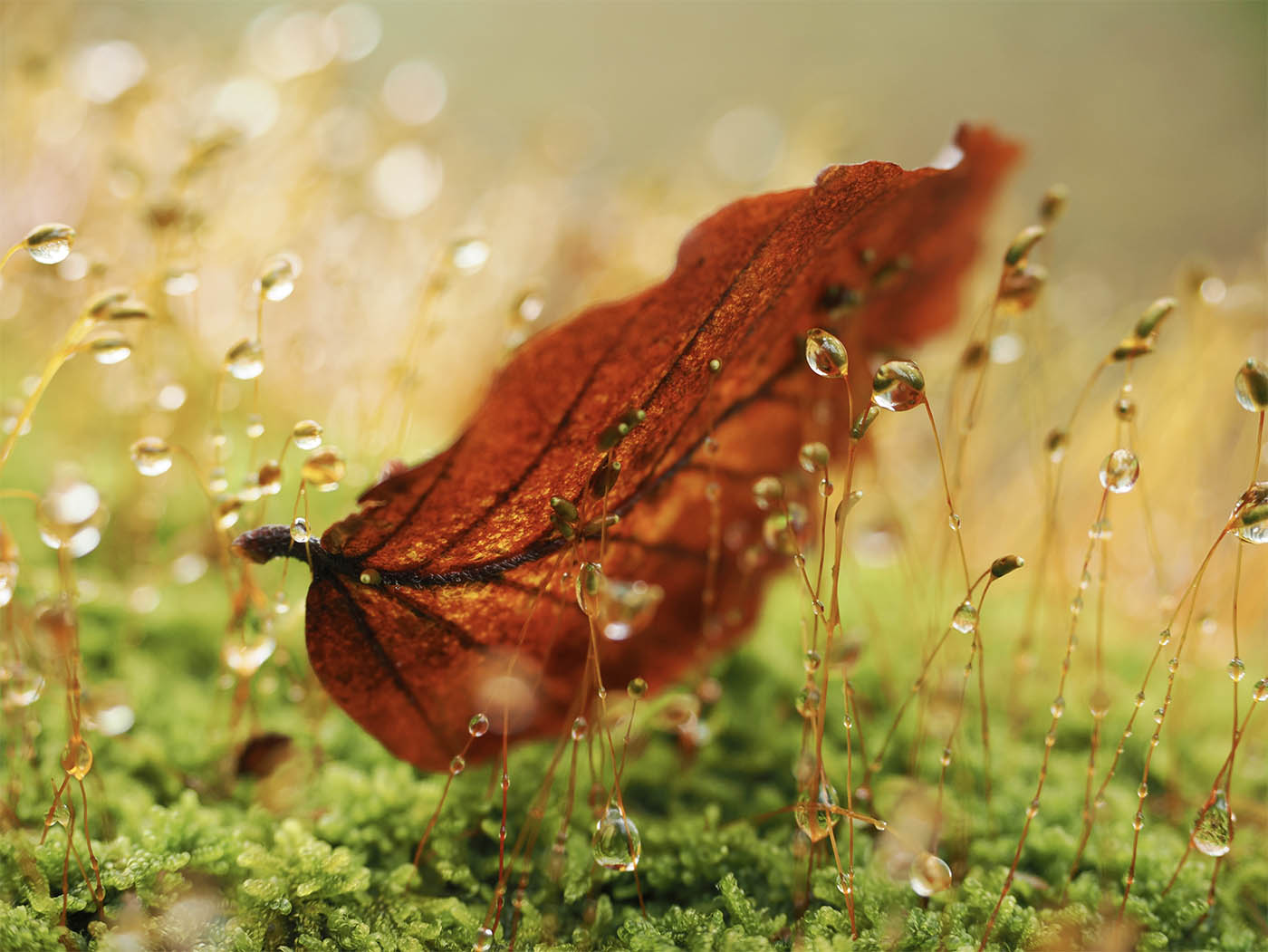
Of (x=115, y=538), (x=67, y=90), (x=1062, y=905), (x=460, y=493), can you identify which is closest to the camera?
(x=460, y=493)

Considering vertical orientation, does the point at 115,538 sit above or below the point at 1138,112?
below

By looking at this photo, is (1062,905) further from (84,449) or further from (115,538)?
(84,449)

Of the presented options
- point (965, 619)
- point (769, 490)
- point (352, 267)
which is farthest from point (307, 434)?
point (352, 267)

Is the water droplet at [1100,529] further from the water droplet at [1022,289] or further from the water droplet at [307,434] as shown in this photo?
the water droplet at [307,434]

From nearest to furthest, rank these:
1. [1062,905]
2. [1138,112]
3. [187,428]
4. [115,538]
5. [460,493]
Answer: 1. [460,493]
2. [1062,905]
3. [115,538]
4. [187,428]
5. [1138,112]

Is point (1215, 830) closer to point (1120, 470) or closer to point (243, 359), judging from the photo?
point (1120, 470)

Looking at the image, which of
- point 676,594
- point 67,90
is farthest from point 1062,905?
point 67,90
